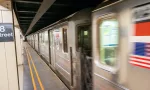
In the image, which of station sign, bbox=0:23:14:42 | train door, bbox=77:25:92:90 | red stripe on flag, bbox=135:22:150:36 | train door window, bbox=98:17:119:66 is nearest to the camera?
red stripe on flag, bbox=135:22:150:36

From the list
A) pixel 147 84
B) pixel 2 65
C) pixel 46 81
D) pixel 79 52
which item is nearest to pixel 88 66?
pixel 79 52

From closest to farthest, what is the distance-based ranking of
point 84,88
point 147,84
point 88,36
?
1. point 147,84
2. point 88,36
3. point 84,88

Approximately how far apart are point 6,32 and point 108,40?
6.14ft

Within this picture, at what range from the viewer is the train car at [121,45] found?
1806 mm

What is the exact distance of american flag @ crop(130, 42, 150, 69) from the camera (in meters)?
1.76

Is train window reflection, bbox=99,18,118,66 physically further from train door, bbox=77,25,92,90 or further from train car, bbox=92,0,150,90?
train door, bbox=77,25,92,90

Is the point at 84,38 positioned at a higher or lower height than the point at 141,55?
higher

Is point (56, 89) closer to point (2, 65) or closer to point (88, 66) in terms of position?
point (88, 66)

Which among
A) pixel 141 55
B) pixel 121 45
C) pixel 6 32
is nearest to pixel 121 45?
pixel 121 45

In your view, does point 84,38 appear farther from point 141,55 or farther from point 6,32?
point 141,55

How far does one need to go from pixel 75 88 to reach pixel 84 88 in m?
0.38

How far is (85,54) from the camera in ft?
13.9

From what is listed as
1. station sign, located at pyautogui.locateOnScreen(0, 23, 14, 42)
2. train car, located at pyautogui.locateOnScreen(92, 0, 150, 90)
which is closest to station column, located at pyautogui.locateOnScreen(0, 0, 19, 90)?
station sign, located at pyautogui.locateOnScreen(0, 23, 14, 42)

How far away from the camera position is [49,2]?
5051 mm
